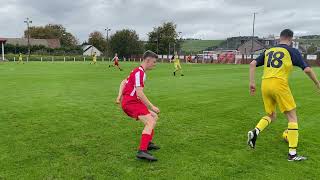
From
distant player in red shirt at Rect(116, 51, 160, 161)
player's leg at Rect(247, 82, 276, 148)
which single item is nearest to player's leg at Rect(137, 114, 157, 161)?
distant player in red shirt at Rect(116, 51, 160, 161)

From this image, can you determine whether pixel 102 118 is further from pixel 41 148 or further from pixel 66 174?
pixel 66 174

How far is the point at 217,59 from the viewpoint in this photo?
247ft

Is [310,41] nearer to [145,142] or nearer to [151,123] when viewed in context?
[151,123]

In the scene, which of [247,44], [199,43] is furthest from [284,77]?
[199,43]

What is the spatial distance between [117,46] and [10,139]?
330ft

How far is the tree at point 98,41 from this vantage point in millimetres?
139875

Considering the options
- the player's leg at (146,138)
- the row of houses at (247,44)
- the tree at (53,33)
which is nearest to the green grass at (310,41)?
the row of houses at (247,44)

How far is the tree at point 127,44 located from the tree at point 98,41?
31398 mm

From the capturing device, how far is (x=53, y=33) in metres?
146

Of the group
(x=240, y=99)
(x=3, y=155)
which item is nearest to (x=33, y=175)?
(x=3, y=155)

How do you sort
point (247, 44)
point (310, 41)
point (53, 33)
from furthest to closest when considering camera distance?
point (53, 33) → point (310, 41) → point (247, 44)

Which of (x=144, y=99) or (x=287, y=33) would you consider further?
(x=287, y=33)

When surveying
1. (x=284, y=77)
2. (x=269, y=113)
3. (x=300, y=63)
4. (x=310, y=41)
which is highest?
(x=310, y=41)

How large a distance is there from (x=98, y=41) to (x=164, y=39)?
42.4m
